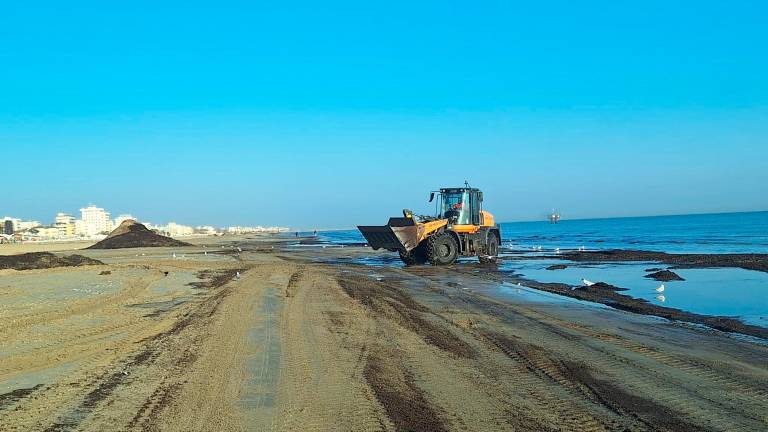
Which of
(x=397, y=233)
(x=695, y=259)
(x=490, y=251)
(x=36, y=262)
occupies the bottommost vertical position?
(x=695, y=259)

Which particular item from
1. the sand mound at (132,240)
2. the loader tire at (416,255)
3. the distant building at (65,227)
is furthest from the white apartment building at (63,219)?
the loader tire at (416,255)

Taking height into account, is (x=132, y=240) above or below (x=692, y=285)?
above

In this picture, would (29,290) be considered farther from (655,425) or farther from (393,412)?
(655,425)

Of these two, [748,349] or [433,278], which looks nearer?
[748,349]

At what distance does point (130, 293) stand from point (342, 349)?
8881 mm

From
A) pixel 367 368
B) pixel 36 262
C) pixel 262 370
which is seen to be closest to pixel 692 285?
pixel 367 368

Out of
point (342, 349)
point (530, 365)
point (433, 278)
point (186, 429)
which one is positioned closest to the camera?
point (186, 429)

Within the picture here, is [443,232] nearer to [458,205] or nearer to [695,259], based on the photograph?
[458,205]

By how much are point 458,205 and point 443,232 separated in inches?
55.9

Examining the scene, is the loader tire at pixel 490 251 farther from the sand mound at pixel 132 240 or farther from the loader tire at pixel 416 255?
the sand mound at pixel 132 240

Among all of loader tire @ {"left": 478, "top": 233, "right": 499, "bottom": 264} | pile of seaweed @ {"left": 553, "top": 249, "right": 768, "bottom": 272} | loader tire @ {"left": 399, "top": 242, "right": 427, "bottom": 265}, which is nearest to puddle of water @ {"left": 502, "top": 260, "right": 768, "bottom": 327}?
loader tire @ {"left": 478, "top": 233, "right": 499, "bottom": 264}

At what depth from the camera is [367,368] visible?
6.54 metres

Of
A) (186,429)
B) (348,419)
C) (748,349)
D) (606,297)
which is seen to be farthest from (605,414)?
(606,297)

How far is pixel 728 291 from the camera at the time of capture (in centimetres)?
1459
